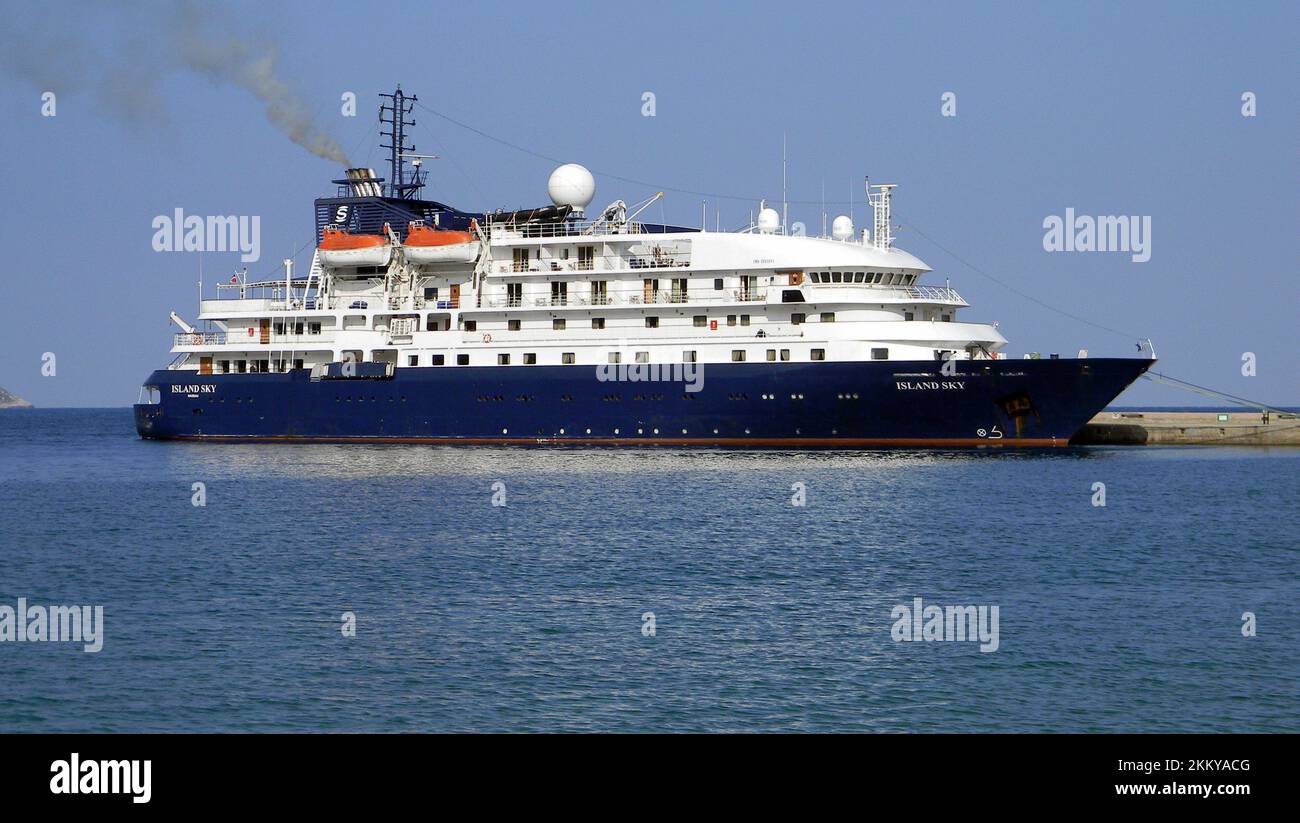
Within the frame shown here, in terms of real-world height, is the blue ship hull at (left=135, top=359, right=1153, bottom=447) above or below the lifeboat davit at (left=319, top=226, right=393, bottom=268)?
below

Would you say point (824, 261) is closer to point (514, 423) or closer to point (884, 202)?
point (884, 202)

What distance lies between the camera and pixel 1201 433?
61.4 m

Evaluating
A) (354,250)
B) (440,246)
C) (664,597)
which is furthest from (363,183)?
(664,597)

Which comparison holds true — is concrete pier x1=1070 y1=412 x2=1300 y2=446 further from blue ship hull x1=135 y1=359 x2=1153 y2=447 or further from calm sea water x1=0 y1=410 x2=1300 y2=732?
calm sea water x1=0 y1=410 x2=1300 y2=732

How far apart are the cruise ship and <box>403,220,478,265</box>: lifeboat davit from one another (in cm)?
9

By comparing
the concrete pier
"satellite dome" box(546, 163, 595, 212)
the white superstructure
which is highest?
"satellite dome" box(546, 163, 595, 212)

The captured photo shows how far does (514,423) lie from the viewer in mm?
56625

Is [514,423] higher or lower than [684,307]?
lower

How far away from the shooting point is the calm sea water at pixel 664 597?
18609 mm

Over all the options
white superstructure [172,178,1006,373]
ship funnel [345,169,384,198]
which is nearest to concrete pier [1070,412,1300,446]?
white superstructure [172,178,1006,373]

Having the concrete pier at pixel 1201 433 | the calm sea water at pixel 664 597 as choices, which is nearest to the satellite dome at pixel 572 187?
the calm sea water at pixel 664 597

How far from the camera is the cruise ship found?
51.2 metres
